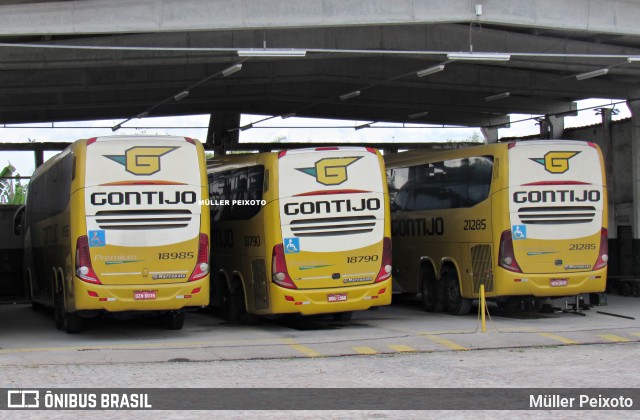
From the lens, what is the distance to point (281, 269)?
17938 millimetres

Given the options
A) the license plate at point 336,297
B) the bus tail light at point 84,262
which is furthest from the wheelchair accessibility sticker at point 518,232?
the bus tail light at point 84,262

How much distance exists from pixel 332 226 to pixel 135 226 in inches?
142

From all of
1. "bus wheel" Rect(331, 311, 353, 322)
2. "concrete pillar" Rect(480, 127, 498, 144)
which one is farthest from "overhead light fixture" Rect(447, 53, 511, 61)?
"concrete pillar" Rect(480, 127, 498, 144)

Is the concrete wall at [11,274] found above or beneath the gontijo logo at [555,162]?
beneath

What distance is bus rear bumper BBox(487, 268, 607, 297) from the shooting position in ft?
63.5

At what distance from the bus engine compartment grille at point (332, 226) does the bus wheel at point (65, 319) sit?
4411 mm

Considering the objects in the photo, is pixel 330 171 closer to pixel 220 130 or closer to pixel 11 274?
pixel 11 274

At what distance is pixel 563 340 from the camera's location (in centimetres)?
1658

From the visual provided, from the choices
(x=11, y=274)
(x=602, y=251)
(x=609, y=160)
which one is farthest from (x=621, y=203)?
(x=11, y=274)

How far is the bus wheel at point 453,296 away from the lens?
2105cm

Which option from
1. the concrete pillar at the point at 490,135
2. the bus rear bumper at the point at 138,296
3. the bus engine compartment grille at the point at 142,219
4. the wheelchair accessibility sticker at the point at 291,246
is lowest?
the bus rear bumper at the point at 138,296

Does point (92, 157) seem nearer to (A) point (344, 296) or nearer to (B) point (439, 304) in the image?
(A) point (344, 296)

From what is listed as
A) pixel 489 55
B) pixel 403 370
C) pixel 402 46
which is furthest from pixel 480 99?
pixel 403 370

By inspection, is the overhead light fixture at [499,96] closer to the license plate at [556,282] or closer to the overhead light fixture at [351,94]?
the overhead light fixture at [351,94]
